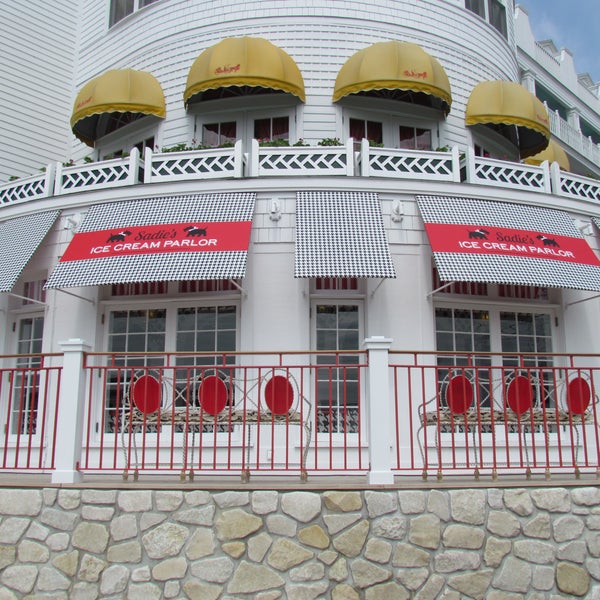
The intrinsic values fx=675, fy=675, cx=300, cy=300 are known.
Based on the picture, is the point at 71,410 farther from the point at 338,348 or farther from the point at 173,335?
the point at 338,348

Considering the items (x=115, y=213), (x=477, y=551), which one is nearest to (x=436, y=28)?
(x=115, y=213)

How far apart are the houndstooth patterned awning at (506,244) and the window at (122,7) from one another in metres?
8.89

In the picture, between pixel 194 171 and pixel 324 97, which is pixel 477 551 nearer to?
pixel 194 171

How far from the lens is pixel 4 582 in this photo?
20.4 feet

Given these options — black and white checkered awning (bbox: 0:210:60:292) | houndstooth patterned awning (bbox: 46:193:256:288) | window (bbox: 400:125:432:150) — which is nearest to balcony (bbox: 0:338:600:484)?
houndstooth patterned awning (bbox: 46:193:256:288)

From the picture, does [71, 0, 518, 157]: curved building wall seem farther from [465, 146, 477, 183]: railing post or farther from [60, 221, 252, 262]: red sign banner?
[60, 221, 252, 262]: red sign banner

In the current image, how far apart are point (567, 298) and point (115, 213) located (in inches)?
292

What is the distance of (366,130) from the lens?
13750 millimetres


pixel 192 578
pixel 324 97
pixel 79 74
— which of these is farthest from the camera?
pixel 79 74

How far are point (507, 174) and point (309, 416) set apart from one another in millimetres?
6225

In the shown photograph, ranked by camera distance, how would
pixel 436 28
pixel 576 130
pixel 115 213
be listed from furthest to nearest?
pixel 576 130 < pixel 436 28 < pixel 115 213

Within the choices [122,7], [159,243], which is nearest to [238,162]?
[159,243]

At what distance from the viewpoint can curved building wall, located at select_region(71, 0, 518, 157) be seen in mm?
13766

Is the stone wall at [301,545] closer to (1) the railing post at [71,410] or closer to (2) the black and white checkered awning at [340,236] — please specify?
(1) the railing post at [71,410]
